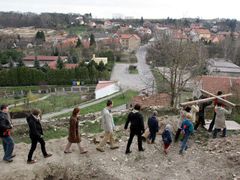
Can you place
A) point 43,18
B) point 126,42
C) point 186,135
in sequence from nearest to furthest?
1. point 186,135
2. point 126,42
3. point 43,18

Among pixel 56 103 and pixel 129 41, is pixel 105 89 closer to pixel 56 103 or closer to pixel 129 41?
pixel 56 103

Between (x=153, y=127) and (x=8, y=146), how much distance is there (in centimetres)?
415

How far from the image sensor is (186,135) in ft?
27.8

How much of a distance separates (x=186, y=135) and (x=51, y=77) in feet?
130

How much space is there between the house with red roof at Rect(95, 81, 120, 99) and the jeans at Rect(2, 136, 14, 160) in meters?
30.5

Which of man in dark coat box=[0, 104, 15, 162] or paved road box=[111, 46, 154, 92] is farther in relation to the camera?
paved road box=[111, 46, 154, 92]

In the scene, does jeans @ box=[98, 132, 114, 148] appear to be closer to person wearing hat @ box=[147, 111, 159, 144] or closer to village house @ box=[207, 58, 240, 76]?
person wearing hat @ box=[147, 111, 159, 144]

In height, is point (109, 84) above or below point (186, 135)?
below

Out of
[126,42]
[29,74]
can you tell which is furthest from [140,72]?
[126,42]

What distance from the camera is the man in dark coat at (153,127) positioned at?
873cm

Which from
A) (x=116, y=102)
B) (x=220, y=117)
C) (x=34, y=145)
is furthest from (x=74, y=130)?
(x=116, y=102)

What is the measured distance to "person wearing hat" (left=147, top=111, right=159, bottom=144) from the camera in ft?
28.6

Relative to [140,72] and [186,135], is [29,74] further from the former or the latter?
[186,135]

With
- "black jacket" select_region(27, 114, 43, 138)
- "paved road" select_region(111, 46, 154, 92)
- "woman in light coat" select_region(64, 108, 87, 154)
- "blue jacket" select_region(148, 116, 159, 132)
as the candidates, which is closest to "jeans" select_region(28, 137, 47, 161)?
"black jacket" select_region(27, 114, 43, 138)
